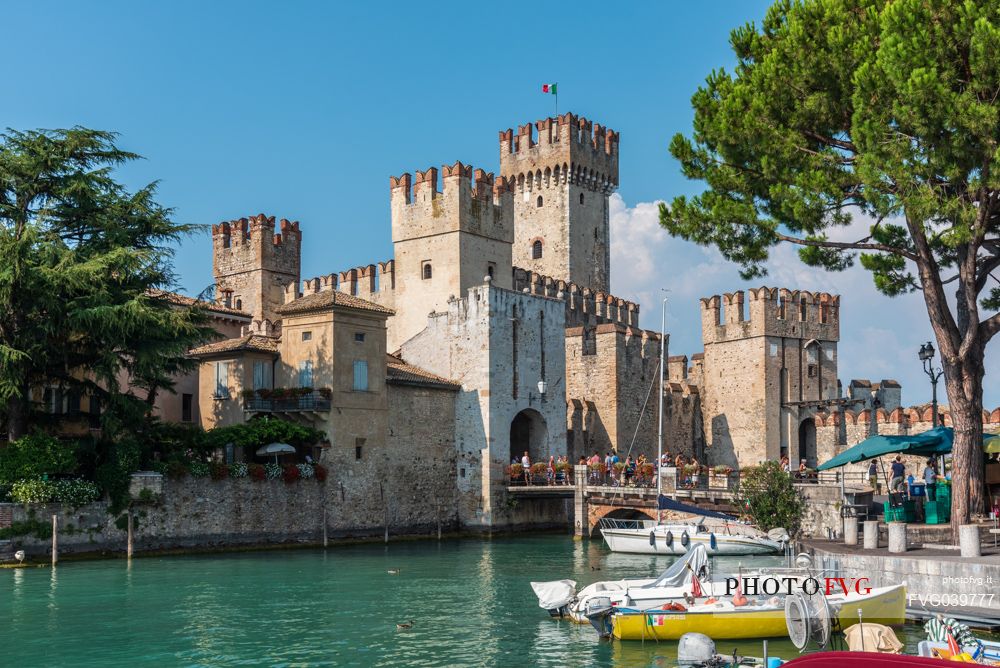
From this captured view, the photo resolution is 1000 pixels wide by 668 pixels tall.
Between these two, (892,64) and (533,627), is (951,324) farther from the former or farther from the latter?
(533,627)

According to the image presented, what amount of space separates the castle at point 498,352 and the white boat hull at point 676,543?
5.97 m

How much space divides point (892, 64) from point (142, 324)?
1801 cm

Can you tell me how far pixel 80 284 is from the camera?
26.8m

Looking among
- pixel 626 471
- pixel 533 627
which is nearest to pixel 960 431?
pixel 533 627

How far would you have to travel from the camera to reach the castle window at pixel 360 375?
109 ft

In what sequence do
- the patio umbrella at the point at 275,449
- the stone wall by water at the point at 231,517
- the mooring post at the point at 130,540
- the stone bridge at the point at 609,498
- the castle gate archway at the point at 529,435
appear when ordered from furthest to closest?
the castle gate archway at the point at 529,435 < the stone bridge at the point at 609,498 < the patio umbrella at the point at 275,449 < the mooring post at the point at 130,540 < the stone wall by water at the point at 231,517

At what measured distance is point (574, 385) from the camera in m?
43.8

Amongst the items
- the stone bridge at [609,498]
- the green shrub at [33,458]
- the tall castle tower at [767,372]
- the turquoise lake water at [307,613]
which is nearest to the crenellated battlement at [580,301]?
the tall castle tower at [767,372]

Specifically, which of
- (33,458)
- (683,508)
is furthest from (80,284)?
(683,508)

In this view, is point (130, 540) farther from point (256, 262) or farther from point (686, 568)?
point (256, 262)

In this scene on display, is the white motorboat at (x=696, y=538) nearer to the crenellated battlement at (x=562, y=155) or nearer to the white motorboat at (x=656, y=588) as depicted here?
the white motorboat at (x=656, y=588)

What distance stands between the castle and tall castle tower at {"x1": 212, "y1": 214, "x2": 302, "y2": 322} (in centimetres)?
9

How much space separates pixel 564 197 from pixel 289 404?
24707 mm

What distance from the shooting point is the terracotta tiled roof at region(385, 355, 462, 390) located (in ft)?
114
